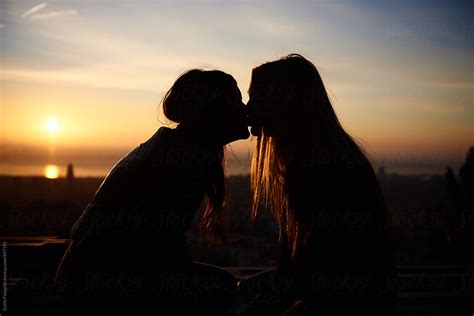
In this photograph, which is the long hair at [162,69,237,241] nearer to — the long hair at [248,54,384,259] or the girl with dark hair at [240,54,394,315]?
the long hair at [248,54,384,259]

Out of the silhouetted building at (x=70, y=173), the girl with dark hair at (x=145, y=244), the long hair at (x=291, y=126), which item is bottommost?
the girl with dark hair at (x=145, y=244)

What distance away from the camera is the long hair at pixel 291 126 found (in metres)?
2.56

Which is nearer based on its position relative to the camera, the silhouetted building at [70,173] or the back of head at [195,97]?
the back of head at [195,97]

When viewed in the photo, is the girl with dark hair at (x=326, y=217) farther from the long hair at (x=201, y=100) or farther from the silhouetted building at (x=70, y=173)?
the silhouetted building at (x=70, y=173)

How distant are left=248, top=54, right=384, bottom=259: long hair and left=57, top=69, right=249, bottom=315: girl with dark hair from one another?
1.46 ft

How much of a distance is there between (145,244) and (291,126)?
0.91 meters

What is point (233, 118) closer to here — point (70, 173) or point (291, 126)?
point (291, 126)

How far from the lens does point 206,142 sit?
9.29 ft

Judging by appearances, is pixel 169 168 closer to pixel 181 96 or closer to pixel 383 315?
pixel 181 96

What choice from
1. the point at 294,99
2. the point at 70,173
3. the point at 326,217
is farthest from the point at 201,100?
the point at 70,173

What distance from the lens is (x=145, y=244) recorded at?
2607 millimetres

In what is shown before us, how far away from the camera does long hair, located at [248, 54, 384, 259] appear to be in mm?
2564

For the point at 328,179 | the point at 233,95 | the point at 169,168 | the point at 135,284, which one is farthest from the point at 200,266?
the point at 233,95

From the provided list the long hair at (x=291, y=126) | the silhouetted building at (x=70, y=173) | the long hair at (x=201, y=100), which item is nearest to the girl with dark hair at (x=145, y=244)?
the long hair at (x=201, y=100)
